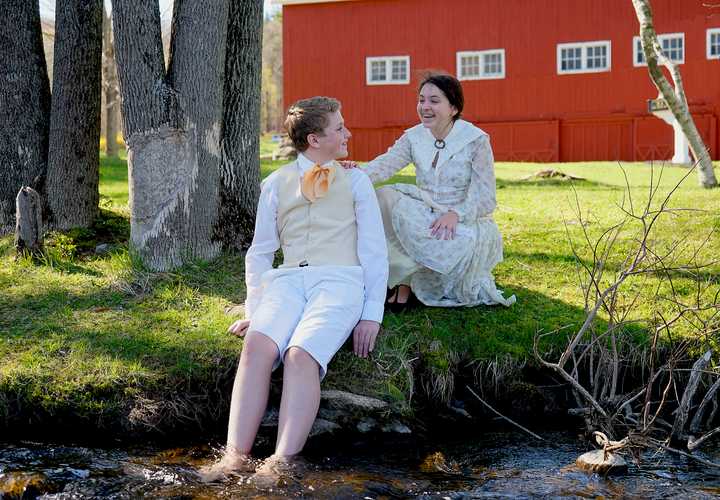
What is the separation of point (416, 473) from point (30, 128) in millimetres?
4590

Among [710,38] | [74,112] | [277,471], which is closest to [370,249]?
[277,471]

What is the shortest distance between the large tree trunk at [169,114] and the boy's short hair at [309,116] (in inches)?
65.8

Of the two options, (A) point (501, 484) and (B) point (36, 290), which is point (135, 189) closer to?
(B) point (36, 290)

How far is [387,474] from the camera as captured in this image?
4.13m

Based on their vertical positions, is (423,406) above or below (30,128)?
below

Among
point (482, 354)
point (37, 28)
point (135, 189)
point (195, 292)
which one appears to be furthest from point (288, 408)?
point (37, 28)

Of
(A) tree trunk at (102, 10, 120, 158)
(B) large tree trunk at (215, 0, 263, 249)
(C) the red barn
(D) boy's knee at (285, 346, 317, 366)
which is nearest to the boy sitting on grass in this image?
(D) boy's knee at (285, 346, 317, 366)

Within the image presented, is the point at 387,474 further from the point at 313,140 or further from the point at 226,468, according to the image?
the point at 313,140

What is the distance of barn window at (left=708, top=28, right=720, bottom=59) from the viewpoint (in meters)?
21.1

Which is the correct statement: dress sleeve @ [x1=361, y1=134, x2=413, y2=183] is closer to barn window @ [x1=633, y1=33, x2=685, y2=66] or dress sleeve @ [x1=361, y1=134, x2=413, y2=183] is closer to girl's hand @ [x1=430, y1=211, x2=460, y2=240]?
girl's hand @ [x1=430, y1=211, x2=460, y2=240]

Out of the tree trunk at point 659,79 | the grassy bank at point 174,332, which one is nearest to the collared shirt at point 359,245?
the grassy bank at point 174,332

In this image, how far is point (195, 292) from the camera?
5.85 metres

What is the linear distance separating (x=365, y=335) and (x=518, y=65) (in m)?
18.9

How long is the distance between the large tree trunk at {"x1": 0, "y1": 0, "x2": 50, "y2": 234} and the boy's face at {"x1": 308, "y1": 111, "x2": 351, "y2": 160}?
11.1ft
